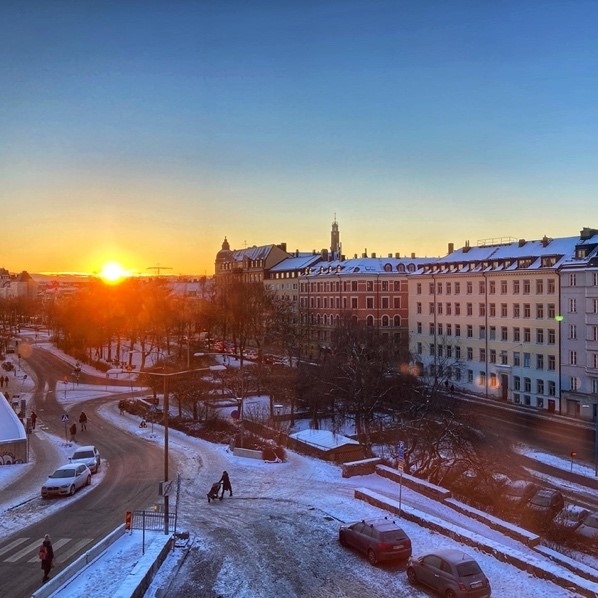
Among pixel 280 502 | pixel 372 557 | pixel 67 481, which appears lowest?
pixel 280 502

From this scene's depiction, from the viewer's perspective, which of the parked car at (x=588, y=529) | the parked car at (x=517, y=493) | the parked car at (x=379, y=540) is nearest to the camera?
the parked car at (x=379, y=540)

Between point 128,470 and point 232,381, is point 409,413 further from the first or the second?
point 232,381

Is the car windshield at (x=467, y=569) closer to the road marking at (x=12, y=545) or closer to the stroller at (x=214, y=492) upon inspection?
the stroller at (x=214, y=492)

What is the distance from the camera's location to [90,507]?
86.8 ft

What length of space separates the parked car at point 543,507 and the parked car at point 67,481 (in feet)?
66.7

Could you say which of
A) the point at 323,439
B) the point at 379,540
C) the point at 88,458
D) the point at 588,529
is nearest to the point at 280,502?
the point at 379,540

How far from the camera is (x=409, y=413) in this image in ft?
123

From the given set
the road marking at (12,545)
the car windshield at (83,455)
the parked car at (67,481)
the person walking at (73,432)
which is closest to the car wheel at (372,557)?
the road marking at (12,545)

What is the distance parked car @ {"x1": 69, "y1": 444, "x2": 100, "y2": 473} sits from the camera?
3254 centimetres

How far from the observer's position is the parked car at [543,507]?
88.6ft

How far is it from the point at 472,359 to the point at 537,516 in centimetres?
3604

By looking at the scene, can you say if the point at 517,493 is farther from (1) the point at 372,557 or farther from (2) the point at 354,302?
(2) the point at 354,302

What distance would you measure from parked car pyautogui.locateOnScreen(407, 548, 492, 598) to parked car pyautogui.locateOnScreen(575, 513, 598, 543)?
33.3 feet

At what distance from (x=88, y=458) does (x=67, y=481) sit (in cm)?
504
